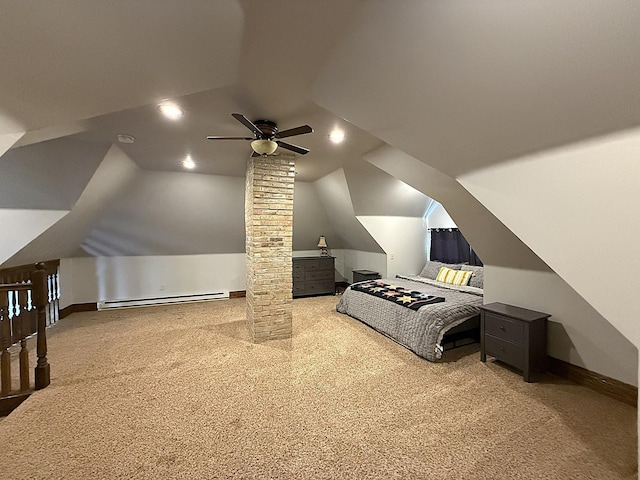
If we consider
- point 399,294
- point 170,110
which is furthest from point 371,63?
point 399,294

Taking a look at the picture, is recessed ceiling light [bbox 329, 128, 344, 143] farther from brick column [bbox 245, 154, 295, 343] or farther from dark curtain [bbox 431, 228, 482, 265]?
dark curtain [bbox 431, 228, 482, 265]

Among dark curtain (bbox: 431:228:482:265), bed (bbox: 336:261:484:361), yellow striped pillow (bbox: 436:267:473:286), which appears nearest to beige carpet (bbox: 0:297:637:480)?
bed (bbox: 336:261:484:361)

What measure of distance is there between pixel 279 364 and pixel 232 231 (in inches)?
137

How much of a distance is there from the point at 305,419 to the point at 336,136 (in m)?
2.75

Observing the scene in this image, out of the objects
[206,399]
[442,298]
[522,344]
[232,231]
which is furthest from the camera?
[232,231]

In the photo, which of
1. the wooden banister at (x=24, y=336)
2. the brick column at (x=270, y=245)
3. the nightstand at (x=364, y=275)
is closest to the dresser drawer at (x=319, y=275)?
the nightstand at (x=364, y=275)

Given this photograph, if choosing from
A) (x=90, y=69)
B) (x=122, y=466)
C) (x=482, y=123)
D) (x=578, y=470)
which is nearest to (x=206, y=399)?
(x=122, y=466)

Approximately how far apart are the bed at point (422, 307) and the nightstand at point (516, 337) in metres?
0.38

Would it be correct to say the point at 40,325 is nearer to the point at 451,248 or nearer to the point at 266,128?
the point at 266,128

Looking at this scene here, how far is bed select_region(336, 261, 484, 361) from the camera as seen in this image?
3.12 m

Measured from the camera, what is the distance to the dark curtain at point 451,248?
5195 millimetres

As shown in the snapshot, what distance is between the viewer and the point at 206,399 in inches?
92.7

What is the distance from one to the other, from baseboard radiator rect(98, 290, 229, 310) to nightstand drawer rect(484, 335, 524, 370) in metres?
4.92

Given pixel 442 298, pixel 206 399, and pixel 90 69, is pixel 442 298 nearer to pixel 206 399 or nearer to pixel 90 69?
pixel 206 399
